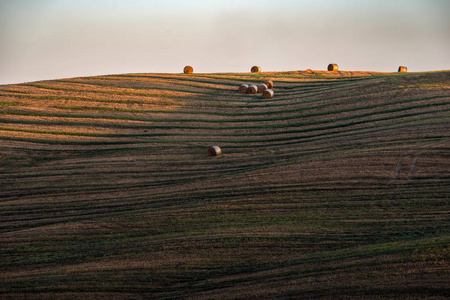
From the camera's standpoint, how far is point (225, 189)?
731 inches

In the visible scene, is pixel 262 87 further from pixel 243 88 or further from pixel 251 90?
pixel 243 88

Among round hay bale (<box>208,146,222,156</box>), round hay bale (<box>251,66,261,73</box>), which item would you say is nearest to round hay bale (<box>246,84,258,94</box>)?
round hay bale (<box>251,66,261,73</box>)

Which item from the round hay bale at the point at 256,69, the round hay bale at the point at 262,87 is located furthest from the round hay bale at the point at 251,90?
the round hay bale at the point at 256,69

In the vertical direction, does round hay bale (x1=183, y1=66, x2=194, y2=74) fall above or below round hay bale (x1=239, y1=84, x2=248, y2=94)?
above

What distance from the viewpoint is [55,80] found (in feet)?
113

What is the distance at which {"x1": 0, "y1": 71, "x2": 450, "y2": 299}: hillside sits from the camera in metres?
12.6

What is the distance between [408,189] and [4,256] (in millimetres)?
11916

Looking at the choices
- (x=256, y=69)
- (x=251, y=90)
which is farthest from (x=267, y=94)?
(x=256, y=69)

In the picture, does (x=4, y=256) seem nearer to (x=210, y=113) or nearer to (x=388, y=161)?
(x=388, y=161)

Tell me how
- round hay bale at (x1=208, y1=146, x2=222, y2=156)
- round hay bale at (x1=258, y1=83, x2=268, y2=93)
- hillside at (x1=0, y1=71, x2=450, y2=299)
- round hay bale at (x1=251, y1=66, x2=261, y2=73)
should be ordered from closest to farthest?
hillside at (x1=0, y1=71, x2=450, y2=299)
round hay bale at (x1=208, y1=146, x2=222, y2=156)
round hay bale at (x1=258, y1=83, x2=268, y2=93)
round hay bale at (x1=251, y1=66, x2=261, y2=73)

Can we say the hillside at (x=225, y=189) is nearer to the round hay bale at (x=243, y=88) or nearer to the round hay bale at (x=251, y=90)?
the round hay bale at (x=243, y=88)

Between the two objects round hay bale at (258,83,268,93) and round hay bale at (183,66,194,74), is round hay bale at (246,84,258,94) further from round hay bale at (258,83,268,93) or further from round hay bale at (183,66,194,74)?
round hay bale at (183,66,194,74)

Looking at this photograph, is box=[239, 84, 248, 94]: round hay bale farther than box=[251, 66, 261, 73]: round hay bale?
No

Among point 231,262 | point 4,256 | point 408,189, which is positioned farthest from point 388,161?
point 4,256
